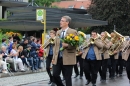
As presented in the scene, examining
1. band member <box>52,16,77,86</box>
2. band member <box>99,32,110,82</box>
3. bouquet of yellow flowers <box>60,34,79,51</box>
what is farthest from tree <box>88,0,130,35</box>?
bouquet of yellow flowers <box>60,34,79,51</box>

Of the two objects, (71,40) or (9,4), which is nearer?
(71,40)

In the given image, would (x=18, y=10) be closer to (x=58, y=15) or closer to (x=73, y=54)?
(x=58, y=15)

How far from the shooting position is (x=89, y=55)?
12.0m

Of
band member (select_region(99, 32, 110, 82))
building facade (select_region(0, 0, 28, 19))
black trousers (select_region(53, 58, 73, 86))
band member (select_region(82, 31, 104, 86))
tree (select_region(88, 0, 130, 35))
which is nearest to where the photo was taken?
black trousers (select_region(53, 58, 73, 86))

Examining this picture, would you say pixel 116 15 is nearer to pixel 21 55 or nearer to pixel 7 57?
pixel 21 55

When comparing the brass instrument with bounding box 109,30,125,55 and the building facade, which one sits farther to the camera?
the building facade

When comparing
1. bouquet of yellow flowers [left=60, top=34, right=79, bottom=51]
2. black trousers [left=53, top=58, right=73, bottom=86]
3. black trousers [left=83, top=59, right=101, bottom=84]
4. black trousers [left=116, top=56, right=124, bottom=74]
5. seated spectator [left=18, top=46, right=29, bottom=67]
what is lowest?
black trousers [left=116, top=56, right=124, bottom=74]

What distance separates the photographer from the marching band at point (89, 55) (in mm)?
8609

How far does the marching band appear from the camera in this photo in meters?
8.61

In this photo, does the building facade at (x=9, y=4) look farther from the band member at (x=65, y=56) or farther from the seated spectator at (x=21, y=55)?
the band member at (x=65, y=56)

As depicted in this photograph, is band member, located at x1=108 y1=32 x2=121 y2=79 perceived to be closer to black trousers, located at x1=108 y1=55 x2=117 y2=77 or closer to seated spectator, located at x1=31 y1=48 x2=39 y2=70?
black trousers, located at x1=108 y1=55 x2=117 y2=77

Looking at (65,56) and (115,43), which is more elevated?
(65,56)

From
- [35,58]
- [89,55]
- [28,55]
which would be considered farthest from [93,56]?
[35,58]

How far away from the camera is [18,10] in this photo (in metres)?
34.7
